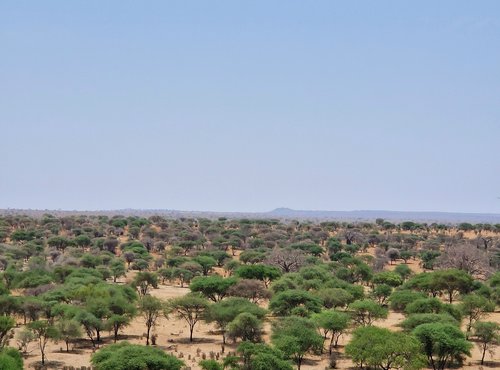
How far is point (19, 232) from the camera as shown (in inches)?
4454

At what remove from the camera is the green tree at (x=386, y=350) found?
32.5 metres

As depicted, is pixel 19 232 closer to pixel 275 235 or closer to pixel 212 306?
pixel 275 235

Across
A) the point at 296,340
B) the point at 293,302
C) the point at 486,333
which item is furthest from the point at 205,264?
the point at 486,333

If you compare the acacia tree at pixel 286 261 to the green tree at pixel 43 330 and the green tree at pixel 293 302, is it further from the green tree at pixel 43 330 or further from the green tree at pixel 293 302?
the green tree at pixel 43 330

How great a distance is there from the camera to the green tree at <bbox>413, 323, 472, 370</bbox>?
120 feet

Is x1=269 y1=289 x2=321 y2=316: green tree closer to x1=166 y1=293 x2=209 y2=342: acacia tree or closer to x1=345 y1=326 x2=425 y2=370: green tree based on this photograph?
x1=166 y1=293 x2=209 y2=342: acacia tree

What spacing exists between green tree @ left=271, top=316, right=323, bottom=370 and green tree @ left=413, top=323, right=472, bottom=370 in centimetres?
622

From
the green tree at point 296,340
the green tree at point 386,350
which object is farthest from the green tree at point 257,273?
the green tree at point 386,350

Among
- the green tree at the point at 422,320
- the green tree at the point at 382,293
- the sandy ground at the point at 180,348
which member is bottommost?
the sandy ground at the point at 180,348

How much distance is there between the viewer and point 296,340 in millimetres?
36562

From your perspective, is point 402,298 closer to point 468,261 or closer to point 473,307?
point 473,307

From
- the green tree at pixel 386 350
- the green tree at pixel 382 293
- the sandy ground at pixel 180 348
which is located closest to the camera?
the green tree at pixel 386 350

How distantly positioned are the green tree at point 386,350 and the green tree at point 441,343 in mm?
2135

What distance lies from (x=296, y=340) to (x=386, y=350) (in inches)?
240
